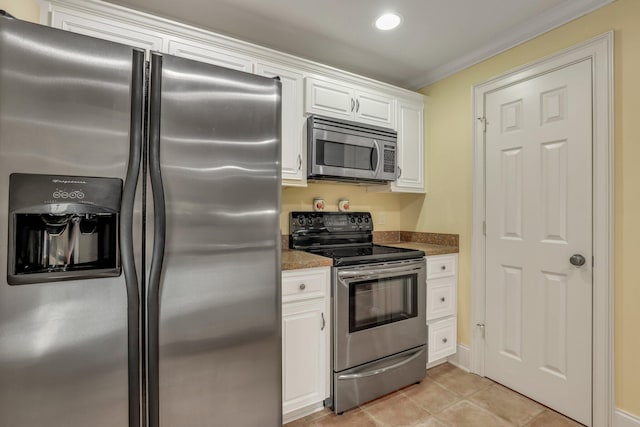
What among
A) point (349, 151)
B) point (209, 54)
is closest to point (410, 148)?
point (349, 151)

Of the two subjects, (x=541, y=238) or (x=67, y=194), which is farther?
(x=541, y=238)

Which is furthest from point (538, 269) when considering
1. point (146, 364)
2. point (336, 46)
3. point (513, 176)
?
point (146, 364)

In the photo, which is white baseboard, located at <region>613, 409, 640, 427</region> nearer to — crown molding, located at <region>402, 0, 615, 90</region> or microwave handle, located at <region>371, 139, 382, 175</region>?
microwave handle, located at <region>371, 139, 382, 175</region>

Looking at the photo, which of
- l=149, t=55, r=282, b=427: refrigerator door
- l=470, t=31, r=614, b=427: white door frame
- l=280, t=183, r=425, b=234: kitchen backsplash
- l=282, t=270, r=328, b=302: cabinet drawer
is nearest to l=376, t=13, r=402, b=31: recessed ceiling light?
l=149, t=55, r=282, b=427: refrigerator door

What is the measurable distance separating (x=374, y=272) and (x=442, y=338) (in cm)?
95

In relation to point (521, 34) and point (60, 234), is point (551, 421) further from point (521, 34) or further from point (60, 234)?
point (60, 234)

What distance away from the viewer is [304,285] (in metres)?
1.86

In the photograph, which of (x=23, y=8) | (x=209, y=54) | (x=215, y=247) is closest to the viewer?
(x=215, y=247)

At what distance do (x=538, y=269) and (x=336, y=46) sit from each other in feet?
6.87

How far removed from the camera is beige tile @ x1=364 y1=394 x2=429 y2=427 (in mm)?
1886

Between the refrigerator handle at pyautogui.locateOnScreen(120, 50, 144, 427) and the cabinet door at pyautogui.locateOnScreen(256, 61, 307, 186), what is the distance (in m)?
1.01

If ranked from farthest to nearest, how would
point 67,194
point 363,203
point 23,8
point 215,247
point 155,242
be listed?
point 363,203 < point 23,8 < point 215,247 < point 155,242 < point 67,194

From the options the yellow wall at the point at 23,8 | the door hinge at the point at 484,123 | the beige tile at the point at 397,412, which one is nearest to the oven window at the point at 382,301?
the beige tile at the point at 397,412

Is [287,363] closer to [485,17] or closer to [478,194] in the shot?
[478,194]
